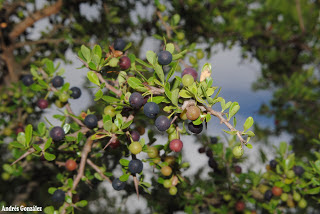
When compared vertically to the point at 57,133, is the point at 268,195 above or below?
above

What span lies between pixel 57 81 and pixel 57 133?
61cm

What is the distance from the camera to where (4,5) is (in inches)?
134

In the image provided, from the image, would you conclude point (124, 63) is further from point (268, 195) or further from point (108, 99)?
point (268, 195)

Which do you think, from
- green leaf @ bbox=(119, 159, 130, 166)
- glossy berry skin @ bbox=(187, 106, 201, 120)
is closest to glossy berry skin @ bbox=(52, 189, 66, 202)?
green leaf @ bbox=(119, 159, 130, 166)

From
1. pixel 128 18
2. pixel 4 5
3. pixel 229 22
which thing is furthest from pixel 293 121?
pixel 4 5

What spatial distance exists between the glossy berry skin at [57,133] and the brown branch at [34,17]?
2.46 m

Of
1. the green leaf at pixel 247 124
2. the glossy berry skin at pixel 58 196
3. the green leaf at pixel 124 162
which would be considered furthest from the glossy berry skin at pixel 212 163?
the green leaf at pixel 247 124

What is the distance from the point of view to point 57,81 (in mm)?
2256

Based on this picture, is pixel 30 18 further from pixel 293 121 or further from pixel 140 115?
pixel 293 121

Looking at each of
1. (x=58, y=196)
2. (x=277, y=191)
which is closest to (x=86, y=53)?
(x=58, y=196)

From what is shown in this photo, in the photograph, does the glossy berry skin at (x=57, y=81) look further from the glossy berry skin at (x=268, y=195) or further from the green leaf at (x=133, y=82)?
the glossy berry skin at (x=268, y=195)

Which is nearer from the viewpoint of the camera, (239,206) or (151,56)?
(151,56)

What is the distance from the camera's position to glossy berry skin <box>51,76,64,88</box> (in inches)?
88.9

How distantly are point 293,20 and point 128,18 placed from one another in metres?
3.29
